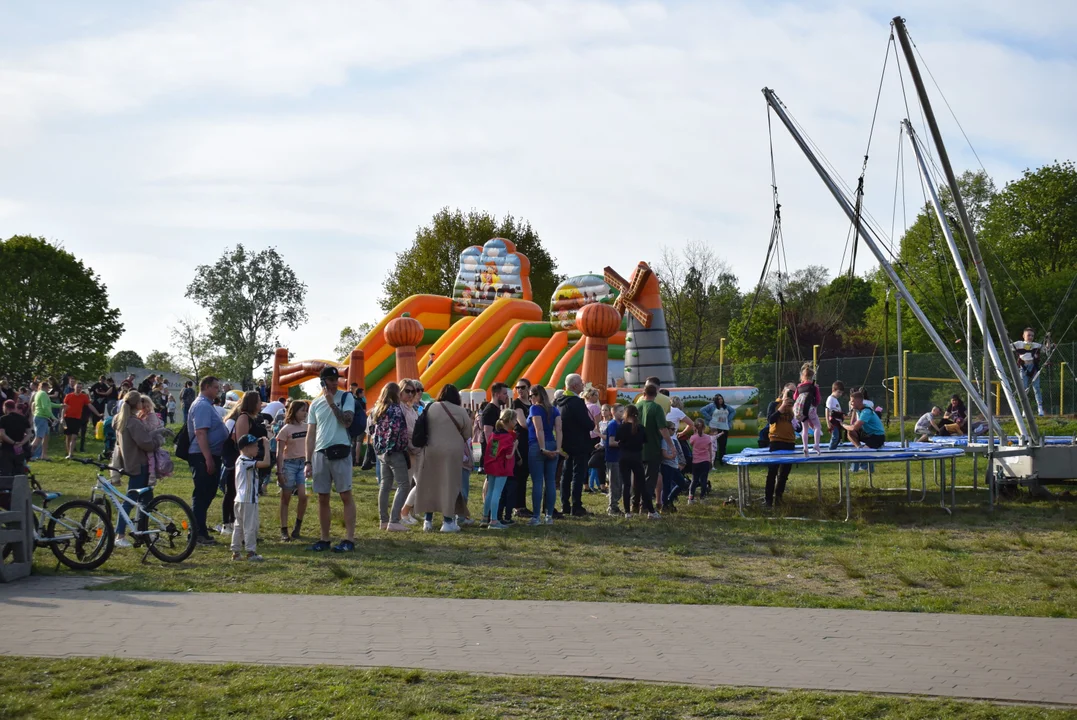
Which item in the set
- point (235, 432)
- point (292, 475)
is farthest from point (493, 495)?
point (235, 432)

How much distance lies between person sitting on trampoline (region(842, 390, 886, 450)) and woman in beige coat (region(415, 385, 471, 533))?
233 inches

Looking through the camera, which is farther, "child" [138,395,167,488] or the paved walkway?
"child" [138,395,167,488]

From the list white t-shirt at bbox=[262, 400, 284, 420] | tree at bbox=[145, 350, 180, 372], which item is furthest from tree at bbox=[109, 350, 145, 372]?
white t-shirt at bbox=[262, 400, 284, 420]

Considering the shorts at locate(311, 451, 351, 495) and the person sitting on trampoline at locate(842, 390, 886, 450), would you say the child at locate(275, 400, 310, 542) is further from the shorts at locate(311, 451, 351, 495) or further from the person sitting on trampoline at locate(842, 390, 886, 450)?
Result: the person sitting on trampoline at locate(842, 390, 886, 450)

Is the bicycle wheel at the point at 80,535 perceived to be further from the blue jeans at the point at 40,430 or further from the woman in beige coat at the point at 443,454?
the blue jeans at the point at 40,430

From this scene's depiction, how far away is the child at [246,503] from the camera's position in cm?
1068

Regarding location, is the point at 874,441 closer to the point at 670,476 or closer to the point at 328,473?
the point at 670,476

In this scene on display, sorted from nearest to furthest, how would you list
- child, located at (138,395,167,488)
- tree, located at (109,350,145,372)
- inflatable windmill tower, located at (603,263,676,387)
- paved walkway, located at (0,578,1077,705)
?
paved walkway, located at (0,578,1077,705) → child, located at (138,395,167,488) → inflatable windmill tower, located at (603,263,676,387) → tree, located at (109,350,145,372)

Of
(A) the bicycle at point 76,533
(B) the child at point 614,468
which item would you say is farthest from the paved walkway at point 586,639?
(B) the child at point 614,468

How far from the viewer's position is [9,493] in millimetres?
10023

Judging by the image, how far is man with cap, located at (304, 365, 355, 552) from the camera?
36.1 ft

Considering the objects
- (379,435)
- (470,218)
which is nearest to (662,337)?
(379,435)

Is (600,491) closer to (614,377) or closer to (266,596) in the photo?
(614,377)

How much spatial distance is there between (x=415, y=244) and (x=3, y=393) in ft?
140
